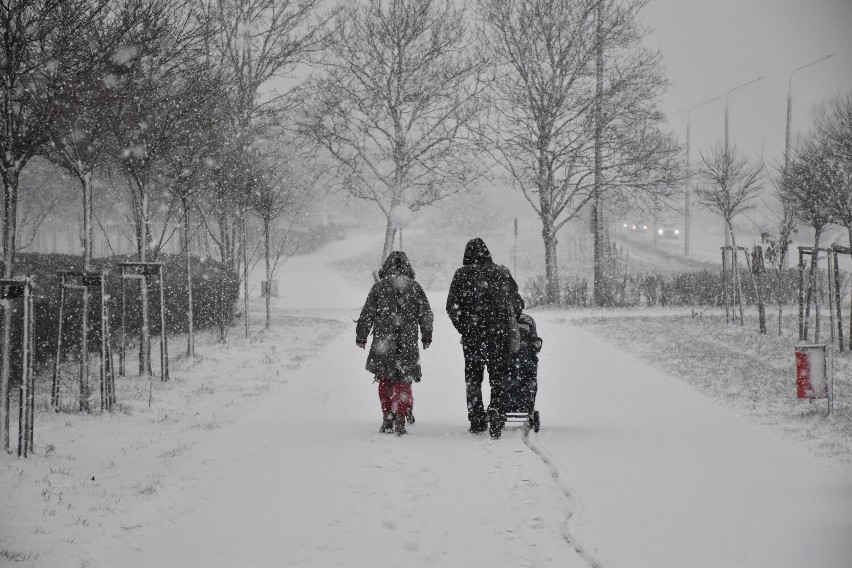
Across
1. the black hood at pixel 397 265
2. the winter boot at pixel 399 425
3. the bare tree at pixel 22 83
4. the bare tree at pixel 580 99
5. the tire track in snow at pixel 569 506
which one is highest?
the bare tree at pixel 580 99

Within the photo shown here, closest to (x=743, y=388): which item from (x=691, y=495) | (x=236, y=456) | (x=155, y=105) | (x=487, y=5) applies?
(x=691, y=495)

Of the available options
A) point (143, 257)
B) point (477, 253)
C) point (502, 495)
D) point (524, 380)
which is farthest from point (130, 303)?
point (502, 495)

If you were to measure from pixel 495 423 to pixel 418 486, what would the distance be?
1664mm

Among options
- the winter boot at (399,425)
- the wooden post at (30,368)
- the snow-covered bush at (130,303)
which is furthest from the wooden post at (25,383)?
the winter boot at (399,425)

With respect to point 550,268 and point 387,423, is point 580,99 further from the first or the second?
point 387,423

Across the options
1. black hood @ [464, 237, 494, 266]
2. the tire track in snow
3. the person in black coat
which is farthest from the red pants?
black hood @ [464, 237, 494, 266]

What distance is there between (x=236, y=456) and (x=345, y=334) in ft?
33.1

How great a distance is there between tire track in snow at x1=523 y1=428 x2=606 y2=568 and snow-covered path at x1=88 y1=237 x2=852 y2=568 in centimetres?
1

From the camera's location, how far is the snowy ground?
3.97 metres

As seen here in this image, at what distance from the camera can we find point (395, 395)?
22.7 ft

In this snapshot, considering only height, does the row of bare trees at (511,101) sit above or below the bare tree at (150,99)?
above

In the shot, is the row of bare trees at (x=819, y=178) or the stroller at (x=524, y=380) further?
the row of bare trees at (x=819, y=178)

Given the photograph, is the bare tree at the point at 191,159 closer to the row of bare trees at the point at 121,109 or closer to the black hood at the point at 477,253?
the row of bare trees at the point at 121,109

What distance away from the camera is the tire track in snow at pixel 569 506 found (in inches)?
150
